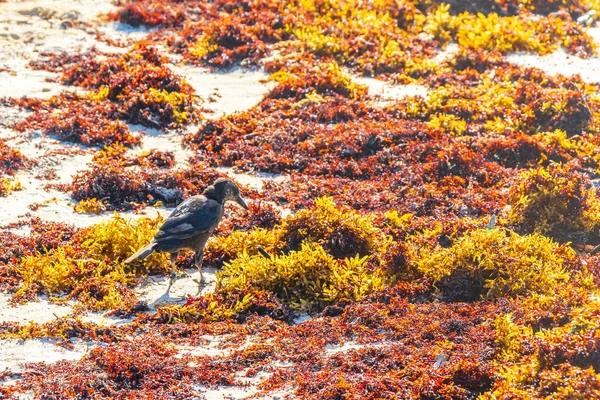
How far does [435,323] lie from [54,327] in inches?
155

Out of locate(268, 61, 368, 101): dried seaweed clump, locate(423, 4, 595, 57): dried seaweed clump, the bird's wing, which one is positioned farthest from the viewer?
locate(423, 4, 595, 57): dried seaweed clump

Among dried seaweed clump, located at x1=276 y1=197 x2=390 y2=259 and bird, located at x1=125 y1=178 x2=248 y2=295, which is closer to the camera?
bird, located at x1=125 y1=178 x2=248 y2=295

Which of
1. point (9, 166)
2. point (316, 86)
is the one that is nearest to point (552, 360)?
point (9, 166)

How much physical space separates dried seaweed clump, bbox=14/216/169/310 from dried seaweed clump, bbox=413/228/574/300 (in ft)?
11.3

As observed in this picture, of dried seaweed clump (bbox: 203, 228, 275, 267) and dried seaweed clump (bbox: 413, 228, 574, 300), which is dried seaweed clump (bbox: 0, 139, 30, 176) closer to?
dried seaweed clump (bbox: 203, 228, 275, 267)

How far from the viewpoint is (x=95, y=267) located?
404 inches

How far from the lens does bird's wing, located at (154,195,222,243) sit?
396 inches

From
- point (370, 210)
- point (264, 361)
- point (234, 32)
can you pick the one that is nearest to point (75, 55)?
point (234, 32)

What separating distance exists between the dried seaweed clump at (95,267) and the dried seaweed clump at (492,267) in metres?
3.45

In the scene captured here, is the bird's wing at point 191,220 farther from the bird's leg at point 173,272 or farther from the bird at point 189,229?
the bird's leg at point 173,272

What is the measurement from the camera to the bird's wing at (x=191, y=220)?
33.0 feet

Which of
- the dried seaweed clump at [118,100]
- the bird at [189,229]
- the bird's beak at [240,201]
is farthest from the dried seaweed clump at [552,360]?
the dried seaweed clump at [118,100]

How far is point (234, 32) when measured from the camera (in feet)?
62.5

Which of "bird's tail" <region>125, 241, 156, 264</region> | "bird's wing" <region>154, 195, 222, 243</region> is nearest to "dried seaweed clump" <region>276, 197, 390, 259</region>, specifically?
"bird's wing" <region>154, 195, 222, 243</region>
